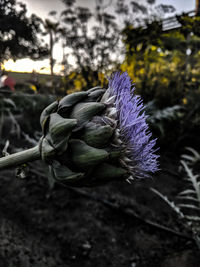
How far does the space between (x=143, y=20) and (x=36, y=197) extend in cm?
137

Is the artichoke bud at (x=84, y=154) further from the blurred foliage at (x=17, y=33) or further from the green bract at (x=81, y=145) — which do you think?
the blurred foliage at (x=17, y=33)

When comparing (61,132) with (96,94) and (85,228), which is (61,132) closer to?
(96,94)

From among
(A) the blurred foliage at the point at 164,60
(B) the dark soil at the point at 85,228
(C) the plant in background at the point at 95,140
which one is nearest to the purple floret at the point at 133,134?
(C) the plant in background at the point at 95,140

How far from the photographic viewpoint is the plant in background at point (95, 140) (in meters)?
0.30

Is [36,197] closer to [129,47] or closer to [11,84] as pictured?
[11,84]

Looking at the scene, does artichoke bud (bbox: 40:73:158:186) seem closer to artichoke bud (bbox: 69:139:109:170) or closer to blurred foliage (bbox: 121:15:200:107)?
artichoke bud (bbox: 69:139:109:170)

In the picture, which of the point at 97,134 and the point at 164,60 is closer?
the point at 97,134

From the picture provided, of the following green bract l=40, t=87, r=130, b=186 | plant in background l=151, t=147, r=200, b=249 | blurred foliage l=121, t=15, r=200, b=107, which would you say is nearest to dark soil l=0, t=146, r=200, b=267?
plant in background l=151, t=147, r=200, b=249

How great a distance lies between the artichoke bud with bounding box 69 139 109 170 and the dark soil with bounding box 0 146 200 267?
50 centimetres

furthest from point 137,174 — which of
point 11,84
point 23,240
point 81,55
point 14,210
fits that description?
point 81,55

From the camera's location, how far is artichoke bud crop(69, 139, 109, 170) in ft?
0.98

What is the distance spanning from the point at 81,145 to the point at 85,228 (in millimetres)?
646

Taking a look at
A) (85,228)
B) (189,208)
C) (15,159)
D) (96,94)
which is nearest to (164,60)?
(189,208)

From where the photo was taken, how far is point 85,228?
858 mm
